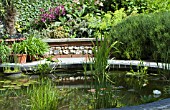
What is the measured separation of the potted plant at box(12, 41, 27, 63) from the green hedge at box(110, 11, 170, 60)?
1.86m

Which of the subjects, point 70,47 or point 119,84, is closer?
point 119,84

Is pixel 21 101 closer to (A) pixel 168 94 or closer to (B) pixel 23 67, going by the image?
(A) pixel 168 94

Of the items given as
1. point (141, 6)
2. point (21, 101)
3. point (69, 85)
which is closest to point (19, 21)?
point (141, 6)

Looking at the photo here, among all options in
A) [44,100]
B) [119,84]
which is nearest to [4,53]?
[119,84]

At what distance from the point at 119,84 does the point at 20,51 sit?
2845 mm

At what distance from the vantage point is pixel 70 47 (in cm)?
953

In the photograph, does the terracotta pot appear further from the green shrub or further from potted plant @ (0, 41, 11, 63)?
the green shrub

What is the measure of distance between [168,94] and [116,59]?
3.50 metres

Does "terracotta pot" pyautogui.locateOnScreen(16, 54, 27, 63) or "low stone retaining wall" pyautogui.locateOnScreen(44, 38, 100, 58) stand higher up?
"low stone retaining wall" pyautogui.locateOnScreen(44, 38, 100, 58)

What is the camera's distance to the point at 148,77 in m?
6.76

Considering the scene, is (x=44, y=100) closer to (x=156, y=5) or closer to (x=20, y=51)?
(x=20, y=51)

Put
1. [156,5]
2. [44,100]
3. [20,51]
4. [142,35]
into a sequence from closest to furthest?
[44,100] → [20,51] → [142,35] → [156,5]

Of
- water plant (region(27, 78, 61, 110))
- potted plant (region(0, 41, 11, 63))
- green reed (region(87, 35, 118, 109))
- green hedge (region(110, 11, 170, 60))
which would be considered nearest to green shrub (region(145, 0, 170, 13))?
green hedge (region(110, 11, 170, 60))

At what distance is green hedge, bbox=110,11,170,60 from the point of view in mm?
8195
